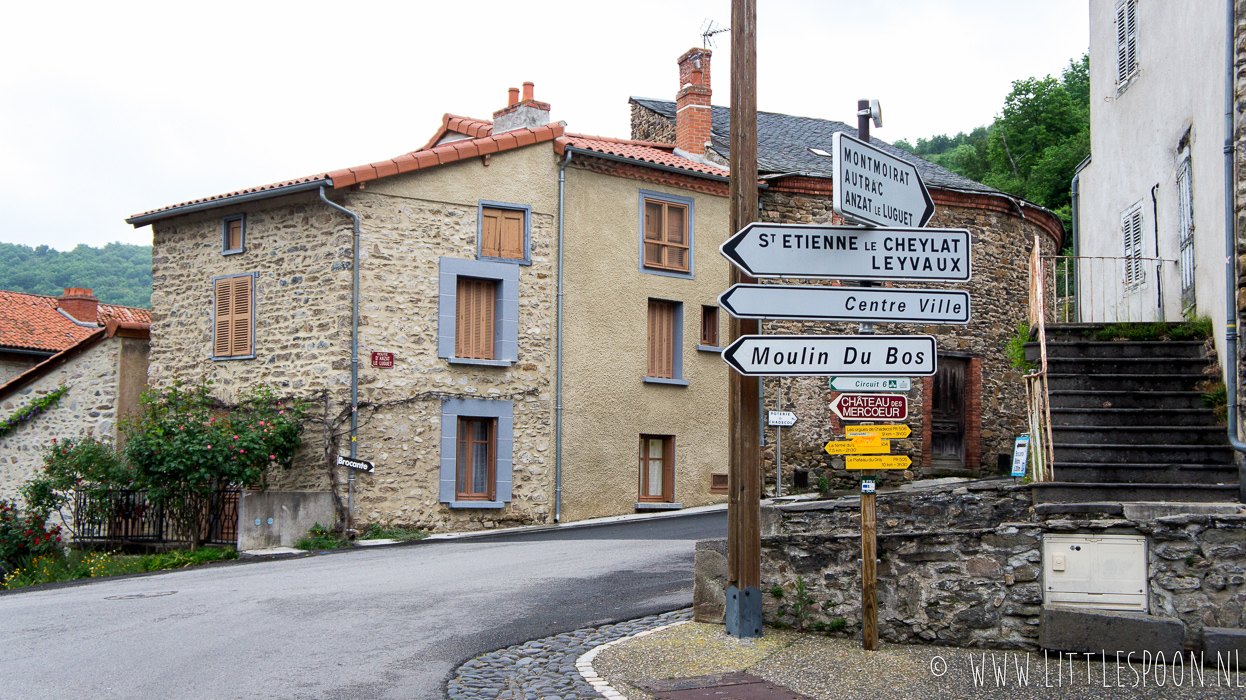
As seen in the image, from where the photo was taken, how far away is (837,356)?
656cm

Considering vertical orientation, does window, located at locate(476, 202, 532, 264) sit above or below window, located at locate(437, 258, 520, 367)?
above

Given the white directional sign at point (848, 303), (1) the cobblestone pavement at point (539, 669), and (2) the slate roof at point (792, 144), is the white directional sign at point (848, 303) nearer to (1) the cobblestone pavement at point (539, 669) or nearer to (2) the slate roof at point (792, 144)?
(1) the cobblestone pavement at point (539, 669)

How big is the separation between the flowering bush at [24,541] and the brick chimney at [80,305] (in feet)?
45.4

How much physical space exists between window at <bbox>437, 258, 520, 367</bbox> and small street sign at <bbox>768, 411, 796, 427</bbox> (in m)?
4.52

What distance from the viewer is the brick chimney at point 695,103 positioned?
73.1ft

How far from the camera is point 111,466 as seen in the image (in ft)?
55.4

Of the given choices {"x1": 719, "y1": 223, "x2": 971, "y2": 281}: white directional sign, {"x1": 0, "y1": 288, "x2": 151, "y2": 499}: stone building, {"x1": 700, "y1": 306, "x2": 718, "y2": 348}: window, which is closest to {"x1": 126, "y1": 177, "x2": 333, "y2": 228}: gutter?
{"x1": 0, "y1": 288, "x2": 151, "y2": 499}: stone building

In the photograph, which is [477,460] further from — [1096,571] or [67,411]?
[1096,571]

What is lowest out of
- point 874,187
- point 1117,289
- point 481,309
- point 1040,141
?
point 874,187

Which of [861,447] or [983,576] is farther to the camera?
[983,576]

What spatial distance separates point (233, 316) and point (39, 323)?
46.2 ft

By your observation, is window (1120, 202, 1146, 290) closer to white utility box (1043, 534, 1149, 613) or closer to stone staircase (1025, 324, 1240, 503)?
stone staircase (1025, 324, 1240, 503)

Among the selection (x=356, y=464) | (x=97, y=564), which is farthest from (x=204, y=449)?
(x=97, y=564)

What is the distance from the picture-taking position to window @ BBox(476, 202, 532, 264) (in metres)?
17.6
